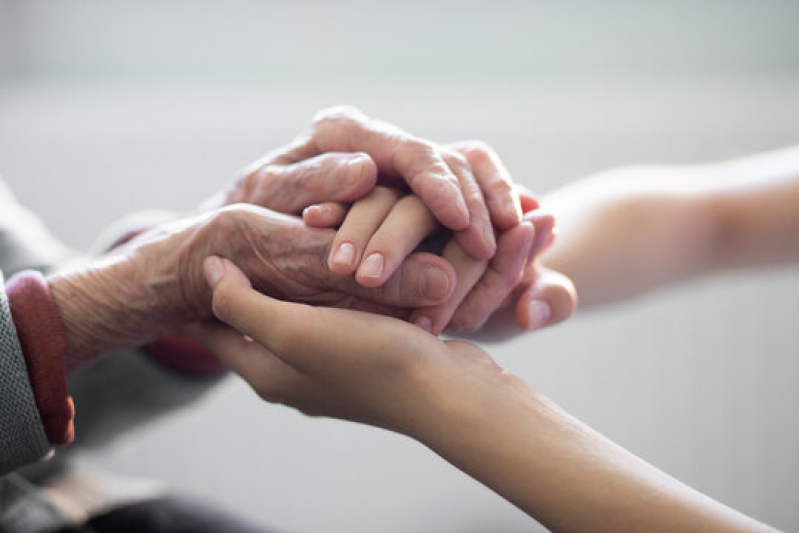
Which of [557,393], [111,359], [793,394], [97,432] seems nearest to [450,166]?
[111,359]

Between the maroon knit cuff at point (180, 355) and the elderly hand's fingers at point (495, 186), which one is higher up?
the elderly hand's fingers at point (495, 186)

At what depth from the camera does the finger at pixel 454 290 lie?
64cm

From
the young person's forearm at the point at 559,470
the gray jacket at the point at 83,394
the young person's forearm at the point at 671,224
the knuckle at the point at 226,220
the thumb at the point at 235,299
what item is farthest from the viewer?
the young person's forearm at the point at 671,224

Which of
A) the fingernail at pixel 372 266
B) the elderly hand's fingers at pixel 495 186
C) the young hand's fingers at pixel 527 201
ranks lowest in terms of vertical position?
the fingernail at pixel 372 266

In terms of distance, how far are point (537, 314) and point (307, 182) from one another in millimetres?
280

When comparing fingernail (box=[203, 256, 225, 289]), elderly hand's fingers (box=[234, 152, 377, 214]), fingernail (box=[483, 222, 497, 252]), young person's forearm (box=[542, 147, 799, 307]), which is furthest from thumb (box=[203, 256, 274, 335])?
young person's forearm (box=[542, 147, 799, 307])

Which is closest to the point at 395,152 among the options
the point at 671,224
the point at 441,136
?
the point at 671,224

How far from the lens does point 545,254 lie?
870 mm

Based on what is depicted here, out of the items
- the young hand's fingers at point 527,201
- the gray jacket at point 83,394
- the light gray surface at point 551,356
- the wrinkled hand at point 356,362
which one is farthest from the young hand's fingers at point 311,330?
the light gray surface at point 551,356

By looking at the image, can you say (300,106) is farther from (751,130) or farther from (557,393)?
(751,130)

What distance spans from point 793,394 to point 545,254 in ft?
2.27

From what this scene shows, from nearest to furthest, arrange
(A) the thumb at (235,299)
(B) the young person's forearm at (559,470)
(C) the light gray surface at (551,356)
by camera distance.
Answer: (B) the young person's forearm at (559,470), (A) the thumb at (235,299), (C) the light gray surface at (551,356)

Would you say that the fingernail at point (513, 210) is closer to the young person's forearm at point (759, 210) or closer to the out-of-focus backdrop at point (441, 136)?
the young person's forearm at point (759, 210)

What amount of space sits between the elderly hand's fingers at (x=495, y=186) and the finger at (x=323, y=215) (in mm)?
147
